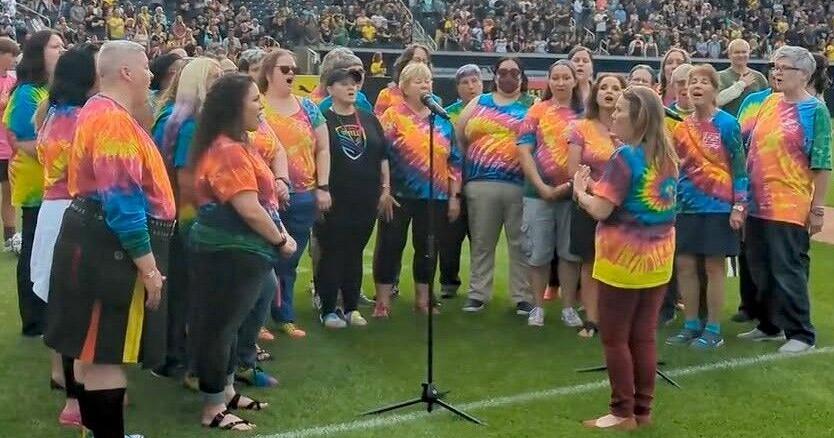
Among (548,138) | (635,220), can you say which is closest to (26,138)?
(548,138)

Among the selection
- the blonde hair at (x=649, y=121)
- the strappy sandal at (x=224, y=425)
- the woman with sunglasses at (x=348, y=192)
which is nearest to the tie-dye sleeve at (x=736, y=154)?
the blonde hair at (x=649, y=121)

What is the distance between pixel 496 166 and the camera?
7.04m

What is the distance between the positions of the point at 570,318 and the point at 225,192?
10.7 feet

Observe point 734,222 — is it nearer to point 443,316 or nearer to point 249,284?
point 443,316

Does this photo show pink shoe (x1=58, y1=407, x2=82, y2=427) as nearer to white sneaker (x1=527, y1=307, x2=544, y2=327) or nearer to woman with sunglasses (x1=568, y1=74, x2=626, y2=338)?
woman with sunglasses (x1=568, y1=74, x2=626, y2=338)

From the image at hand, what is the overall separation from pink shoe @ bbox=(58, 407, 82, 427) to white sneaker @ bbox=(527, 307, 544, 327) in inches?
127

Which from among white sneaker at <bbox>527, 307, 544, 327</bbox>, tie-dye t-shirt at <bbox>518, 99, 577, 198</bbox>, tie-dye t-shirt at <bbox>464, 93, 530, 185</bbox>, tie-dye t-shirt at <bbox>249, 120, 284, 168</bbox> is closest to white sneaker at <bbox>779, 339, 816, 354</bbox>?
white sneaker at <bbox>527, 307, 544, 327</bbox>

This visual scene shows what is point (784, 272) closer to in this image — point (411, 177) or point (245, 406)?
point (411, 177)

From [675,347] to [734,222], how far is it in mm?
876

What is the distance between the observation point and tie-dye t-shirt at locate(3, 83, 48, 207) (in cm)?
598

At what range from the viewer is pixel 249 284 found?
4551 millimetres

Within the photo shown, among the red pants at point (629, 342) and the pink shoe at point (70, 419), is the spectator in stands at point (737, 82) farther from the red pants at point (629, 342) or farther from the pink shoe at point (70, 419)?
the pink shoe at point (70, 419)

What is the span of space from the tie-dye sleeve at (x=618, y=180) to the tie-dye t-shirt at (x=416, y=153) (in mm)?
2432

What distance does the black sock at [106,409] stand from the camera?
403cm
